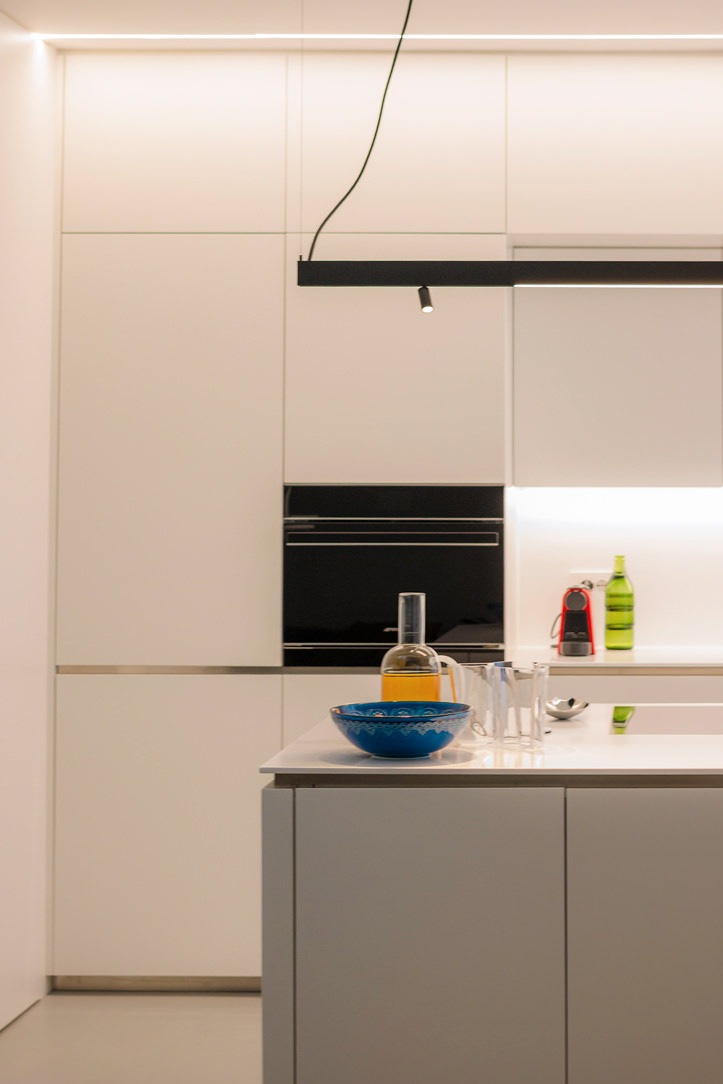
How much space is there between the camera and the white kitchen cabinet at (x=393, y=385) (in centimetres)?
345

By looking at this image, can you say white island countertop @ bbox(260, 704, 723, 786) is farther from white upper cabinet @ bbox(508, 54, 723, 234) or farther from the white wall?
white upper cabinet @ bbox(508, 54, 723, 234)

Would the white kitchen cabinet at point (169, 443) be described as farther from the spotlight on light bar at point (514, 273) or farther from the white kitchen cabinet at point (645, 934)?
the white kitchen cabinet at point (645, 934)

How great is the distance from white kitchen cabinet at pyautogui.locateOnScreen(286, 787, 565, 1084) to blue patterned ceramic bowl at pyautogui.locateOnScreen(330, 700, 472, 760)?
9 centimetres

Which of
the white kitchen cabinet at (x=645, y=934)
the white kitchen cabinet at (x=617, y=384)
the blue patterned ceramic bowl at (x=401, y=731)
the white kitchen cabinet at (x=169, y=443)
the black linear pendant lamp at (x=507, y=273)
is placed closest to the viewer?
the white kitchen cabinet at (x=645, y=934)

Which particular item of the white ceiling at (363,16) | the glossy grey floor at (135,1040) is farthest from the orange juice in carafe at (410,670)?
the white ceiling at (363,16)

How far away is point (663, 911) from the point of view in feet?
5.49

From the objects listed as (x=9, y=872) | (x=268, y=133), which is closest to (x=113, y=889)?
(x=9, y=872)

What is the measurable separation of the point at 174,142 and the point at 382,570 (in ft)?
5.14

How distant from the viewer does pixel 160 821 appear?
3.41 m

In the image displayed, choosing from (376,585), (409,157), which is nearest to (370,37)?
(409,157)

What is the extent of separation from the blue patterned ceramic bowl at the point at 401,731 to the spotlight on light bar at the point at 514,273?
0.95m

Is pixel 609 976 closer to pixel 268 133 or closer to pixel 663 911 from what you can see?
pixel 663 911

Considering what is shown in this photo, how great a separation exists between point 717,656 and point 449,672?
1.86m

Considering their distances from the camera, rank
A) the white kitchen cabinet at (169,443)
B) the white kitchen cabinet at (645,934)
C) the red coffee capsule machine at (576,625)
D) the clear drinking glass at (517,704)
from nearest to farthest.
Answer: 1. the white kitchen cabinet at (645,934)
2. the clear drinking glass at (517,704)
3. the white kitchen cabinet at (169,443)
4. the red coffee capsule machine at (576,625)
